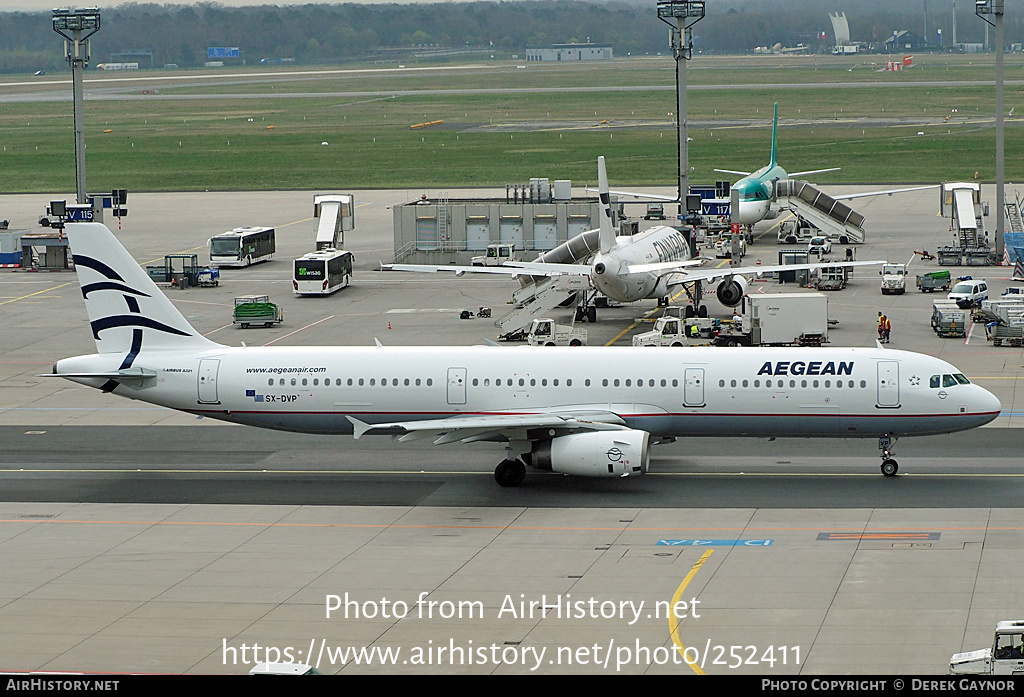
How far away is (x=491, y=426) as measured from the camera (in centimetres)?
3903

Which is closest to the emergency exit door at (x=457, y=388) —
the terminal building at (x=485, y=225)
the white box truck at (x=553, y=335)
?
the white box truck at (x=553, y=335)

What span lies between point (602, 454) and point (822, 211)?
65.4 m

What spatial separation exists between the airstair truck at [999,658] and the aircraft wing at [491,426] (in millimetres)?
16759

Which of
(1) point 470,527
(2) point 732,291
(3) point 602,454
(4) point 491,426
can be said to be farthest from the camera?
(2) point 732,291

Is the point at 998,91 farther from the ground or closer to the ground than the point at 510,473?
farther from the ground

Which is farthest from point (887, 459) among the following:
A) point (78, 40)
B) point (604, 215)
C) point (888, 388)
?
point (78, 40)

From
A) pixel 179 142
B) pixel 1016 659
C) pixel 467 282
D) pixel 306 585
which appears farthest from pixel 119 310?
pixel 179 142

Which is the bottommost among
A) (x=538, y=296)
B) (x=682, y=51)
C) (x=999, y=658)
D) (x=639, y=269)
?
(x=999, y=658)

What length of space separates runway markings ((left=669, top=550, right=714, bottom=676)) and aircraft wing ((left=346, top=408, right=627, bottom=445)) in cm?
747

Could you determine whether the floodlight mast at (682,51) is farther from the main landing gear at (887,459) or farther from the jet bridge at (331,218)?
the main landing gear at (887,459)

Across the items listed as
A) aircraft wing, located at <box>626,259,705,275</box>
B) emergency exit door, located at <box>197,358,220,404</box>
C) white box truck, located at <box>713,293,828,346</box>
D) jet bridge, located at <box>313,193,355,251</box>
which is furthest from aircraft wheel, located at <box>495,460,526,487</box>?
jet bridge, located at <box>313,193,355,251</box>

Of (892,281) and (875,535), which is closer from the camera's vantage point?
(875,535)

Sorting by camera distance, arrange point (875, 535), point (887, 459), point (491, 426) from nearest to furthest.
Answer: point (875, 535) → point (491, 426) → point (887, 459)

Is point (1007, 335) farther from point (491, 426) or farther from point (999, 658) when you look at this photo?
point (999, 658)
